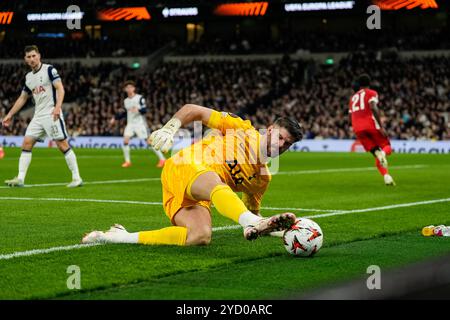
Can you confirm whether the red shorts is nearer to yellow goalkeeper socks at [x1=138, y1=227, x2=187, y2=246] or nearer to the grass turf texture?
the grass turf texture

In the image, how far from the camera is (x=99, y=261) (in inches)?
246

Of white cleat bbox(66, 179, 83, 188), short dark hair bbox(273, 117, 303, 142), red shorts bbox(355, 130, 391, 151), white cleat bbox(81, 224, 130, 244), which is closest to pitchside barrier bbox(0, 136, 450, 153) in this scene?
red shorts bbox(355, 130, 391, 151)

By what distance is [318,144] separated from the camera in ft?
110

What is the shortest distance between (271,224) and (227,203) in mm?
518

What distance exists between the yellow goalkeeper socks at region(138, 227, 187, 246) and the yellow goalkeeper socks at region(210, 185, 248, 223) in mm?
715

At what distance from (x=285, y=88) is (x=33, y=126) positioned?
30203mm

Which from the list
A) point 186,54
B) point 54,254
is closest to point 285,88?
point 186,54

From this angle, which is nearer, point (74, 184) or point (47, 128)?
point (47, 128)

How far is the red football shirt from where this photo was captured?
15664 millimetres

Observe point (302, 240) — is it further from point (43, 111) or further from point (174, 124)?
point (43, 111)

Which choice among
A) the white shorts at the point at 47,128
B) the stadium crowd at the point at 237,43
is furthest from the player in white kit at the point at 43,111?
the stadium crowd at the point at 237,43

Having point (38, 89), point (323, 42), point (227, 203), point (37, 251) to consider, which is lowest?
point (37, 251)

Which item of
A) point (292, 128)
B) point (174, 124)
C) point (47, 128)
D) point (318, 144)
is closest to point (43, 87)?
point (47, 128)
